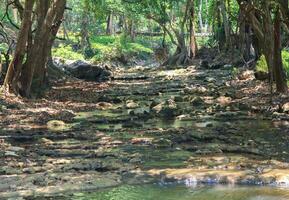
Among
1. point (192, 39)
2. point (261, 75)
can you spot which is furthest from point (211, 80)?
point (192, 39)

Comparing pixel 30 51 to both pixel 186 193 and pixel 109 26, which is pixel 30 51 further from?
pixel 109 26

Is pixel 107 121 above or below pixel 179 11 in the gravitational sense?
below

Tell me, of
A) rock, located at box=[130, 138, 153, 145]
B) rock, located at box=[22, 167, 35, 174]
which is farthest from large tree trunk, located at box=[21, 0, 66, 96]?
rock, located at box=[22, 167, 35, 174]

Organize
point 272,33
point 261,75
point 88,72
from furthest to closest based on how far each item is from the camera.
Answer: point 88,72, point 261,75, point 272,33

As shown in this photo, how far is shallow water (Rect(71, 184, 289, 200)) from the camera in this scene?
273 inches

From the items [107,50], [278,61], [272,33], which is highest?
[272,33]

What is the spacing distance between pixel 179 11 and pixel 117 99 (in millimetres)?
26105

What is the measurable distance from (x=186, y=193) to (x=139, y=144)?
334cm

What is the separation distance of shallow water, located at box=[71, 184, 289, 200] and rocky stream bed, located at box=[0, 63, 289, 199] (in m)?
0.20

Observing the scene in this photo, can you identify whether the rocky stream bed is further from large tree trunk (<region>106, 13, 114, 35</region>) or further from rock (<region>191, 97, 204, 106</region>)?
large tree trunk (<region>106, 13, 114, 35</region>)

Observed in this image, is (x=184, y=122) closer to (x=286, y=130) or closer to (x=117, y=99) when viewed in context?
(x=286, y=130)

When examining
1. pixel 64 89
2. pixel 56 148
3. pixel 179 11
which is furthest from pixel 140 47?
pixel 56 148

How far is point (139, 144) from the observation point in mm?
10469

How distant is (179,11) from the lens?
4319 centimetres
